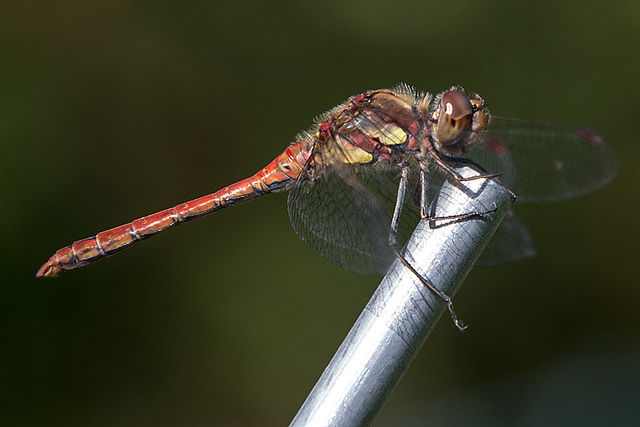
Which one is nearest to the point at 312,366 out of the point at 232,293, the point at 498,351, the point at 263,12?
the point at 232,293

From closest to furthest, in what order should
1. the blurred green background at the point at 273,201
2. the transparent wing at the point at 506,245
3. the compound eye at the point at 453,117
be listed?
the compound eye at the point at 453,117, the transparent wing at the point at 506,245, the blurred green background at the point at 273,201

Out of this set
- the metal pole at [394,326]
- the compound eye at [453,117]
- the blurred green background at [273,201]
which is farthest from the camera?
the blurred green background at [273,201]

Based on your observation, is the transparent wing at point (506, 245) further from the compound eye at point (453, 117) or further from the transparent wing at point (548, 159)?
the compound eye at point (453, 117)

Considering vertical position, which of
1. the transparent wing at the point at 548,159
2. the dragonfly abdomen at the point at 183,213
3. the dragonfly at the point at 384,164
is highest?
the transparent wing at the point at 548,159

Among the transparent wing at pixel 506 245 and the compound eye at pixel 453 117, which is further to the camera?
the transparent wing at pixel 506 245

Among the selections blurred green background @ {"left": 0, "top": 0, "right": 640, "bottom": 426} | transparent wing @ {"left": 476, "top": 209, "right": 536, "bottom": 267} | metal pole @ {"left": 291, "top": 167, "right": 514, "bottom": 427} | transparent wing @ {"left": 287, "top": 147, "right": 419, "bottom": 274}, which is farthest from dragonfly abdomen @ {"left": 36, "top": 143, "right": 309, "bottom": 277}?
metal pole @ {"left": 291, "top": 167, "right": 514, "bottom": 427}

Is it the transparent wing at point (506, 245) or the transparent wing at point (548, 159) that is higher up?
the transparent wing at point (548, 159)

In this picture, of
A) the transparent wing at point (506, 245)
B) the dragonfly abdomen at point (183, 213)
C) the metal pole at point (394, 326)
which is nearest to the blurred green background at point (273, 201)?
the dragonfly abdomen at point (183, 213)
